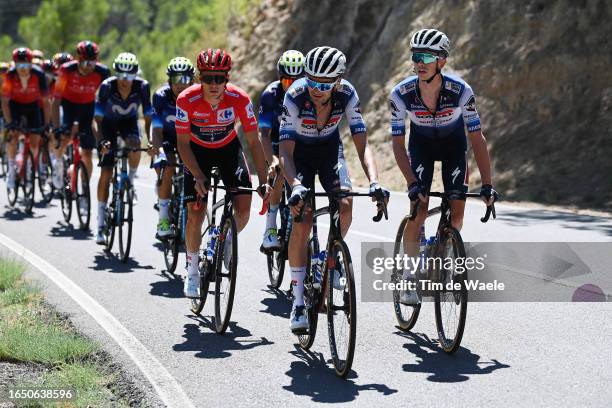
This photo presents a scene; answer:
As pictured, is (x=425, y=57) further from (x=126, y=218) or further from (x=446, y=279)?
(x=126, y=218)

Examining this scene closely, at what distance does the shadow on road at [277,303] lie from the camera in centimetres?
849

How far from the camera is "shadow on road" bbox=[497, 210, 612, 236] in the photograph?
12.8 metres

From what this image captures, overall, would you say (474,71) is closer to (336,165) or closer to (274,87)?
(274,87)

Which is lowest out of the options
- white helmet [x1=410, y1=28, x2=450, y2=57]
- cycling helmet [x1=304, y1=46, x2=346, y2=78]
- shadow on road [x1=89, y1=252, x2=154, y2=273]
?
shadow on road [x1=89, y1=252, x2=154, y2=273]

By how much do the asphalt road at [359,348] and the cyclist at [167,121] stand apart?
0.65 metres

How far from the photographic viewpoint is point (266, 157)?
8.91 meters

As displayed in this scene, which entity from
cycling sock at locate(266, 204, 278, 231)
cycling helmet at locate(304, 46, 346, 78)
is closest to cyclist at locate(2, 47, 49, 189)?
cycling sock at locate(266, 204, 278, 231)

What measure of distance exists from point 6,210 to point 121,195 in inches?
195

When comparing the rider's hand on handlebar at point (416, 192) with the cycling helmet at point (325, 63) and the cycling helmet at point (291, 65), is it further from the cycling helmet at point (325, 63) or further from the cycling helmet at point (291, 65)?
the cycling helmet at point (291, 65)

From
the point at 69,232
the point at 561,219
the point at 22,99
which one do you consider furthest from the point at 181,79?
the point at 22,99

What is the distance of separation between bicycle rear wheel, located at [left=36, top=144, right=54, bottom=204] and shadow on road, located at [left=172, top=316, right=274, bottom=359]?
321 inches

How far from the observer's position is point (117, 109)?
11758 mm

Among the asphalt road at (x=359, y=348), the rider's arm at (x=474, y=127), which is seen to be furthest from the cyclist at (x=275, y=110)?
the rider's arm at (x=474, y=127)

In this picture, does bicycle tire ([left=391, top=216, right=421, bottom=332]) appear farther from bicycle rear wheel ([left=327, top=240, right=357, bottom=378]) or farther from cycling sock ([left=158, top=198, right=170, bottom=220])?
cycling sock ([left=158, top=198, right=170, bottom=220])
